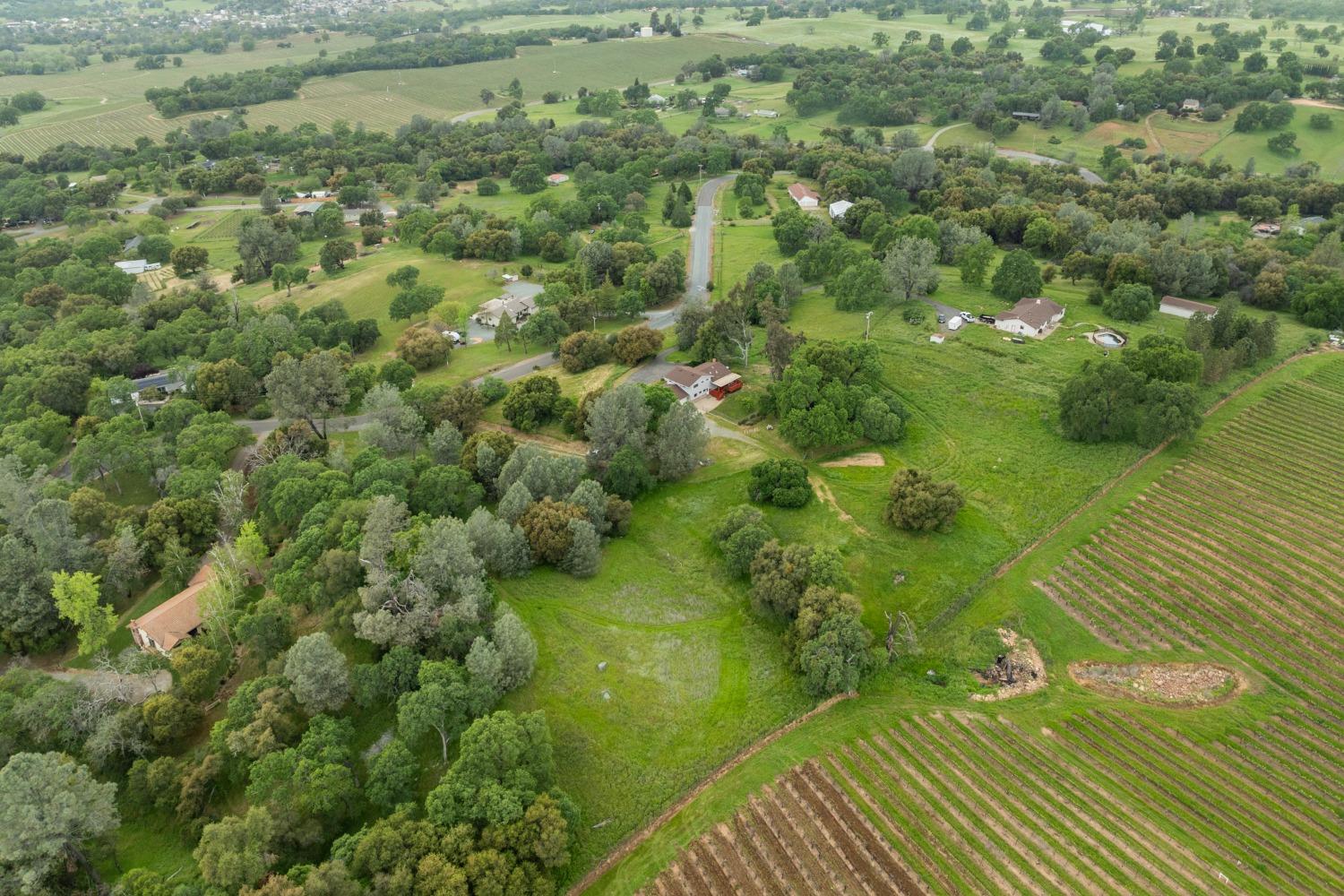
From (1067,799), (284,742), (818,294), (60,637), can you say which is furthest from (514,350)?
(1067,799)

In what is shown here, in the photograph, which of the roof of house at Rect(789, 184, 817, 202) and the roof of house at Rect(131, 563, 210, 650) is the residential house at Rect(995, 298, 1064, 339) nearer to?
the roof of house at Rect(789, 184, 817, 202)

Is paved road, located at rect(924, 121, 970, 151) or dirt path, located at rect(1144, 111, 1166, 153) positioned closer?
dirt path, located at rect(1144, 111, 1166, 153)

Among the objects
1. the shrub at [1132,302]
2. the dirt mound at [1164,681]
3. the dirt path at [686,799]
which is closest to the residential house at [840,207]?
the shrub at [1132,302]

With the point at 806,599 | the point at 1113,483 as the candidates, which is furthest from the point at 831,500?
the point at 1113,483

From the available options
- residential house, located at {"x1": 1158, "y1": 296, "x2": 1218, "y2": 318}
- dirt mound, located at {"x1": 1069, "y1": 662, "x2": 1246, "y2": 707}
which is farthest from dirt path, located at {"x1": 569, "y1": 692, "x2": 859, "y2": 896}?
residential house, located at {"x1": 1158, "y1": 296, "x2": 1218, "y2": 318}

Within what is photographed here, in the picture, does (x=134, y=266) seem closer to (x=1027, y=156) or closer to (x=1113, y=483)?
(x=1113, y=483)

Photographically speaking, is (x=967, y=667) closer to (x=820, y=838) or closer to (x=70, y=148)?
(x=820, y=838)
